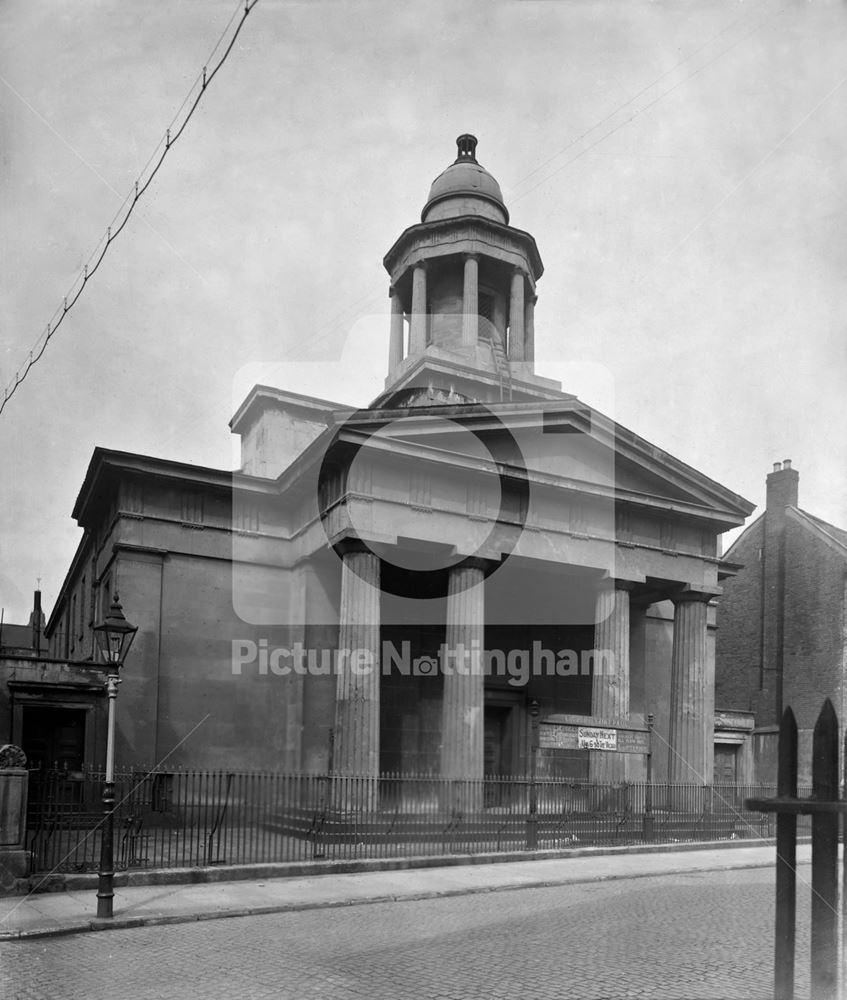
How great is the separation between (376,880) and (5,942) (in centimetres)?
684

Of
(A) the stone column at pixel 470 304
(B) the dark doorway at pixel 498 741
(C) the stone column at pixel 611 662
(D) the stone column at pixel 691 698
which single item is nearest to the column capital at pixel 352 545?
(C) the stone column at pixel 611 662

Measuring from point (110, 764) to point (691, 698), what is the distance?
18.3 meters

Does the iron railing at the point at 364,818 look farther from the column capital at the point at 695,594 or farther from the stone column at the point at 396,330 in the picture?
the stone column at the point at 396,330

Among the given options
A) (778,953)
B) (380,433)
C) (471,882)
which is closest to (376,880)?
(471,882)

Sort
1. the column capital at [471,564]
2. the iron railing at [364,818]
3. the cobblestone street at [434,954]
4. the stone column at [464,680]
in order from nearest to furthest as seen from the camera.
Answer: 1. the cobblestone street at [434,954]
2. the iron railing at [364,818]
3. the stone column at [464,680]
4. the column capital at [471,564]

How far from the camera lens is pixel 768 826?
2673cm

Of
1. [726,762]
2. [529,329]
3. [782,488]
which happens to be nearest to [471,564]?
[529,329]

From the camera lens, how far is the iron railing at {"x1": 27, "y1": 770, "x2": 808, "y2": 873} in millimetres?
17250

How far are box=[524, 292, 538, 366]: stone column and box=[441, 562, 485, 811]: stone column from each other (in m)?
11.9

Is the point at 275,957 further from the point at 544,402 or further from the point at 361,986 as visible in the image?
the point at 544,402

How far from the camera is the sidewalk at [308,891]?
486 inches

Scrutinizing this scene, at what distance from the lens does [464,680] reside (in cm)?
2375

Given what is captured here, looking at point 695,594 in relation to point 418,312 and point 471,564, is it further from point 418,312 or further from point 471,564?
point 418,312

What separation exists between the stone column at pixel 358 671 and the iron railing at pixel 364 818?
85 cm
